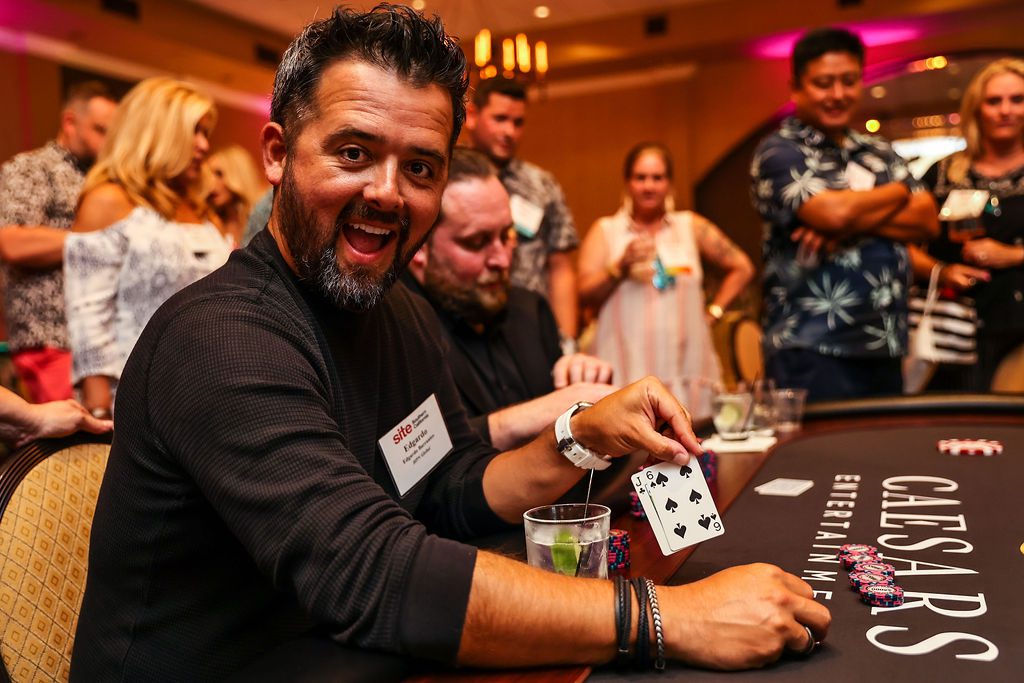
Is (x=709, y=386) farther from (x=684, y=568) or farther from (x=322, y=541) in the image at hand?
(x=322, y=541)

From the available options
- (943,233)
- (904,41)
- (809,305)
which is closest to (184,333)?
(809,305)

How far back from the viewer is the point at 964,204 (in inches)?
127

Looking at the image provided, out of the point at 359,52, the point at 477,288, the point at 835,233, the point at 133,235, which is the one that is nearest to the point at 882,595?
the point at 359,52

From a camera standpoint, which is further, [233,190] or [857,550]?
[233,190]

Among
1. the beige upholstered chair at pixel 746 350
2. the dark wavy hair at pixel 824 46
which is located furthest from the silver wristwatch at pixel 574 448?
the beige upholstered chair at pixel 746 350

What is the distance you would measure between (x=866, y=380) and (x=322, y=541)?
224cm

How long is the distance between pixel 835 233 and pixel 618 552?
1742mm

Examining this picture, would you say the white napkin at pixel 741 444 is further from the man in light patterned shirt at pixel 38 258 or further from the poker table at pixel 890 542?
the man in light patterned shirt at pixel 38 258

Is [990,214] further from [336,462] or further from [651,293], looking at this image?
[336,462]

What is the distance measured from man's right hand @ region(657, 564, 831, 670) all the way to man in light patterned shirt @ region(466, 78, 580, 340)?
8.38 feet

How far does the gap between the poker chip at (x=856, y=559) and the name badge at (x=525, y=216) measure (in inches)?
99.5

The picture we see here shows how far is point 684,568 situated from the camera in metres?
1.21

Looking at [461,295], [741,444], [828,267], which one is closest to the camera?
[741,444]

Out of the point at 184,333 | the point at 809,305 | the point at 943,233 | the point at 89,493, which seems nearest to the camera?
the point at 184,333
